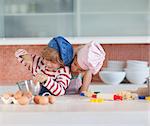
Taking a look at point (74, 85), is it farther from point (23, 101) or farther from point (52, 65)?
point (23, 101)

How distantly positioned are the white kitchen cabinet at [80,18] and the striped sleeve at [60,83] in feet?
4.59

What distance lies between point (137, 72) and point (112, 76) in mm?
170

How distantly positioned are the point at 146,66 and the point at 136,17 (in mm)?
389

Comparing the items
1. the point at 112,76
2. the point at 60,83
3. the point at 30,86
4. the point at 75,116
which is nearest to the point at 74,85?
the point at 60,83

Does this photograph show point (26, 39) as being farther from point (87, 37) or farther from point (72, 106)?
point (72, 106)

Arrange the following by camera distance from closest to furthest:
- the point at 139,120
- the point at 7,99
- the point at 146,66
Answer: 1. the point at 139,120
2. the point at 7,99
3. the point at 146,66

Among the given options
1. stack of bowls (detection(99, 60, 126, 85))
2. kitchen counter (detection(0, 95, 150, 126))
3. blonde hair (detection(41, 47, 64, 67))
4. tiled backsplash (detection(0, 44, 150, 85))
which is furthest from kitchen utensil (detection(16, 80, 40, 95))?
tiled backsplash (detection(0, 44, 150, 85))

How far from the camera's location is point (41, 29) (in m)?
2.83

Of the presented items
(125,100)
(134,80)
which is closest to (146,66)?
(134,80)

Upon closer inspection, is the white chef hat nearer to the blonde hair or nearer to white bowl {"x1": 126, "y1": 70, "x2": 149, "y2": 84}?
the blonde hair

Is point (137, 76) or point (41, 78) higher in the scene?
point (41, 78)

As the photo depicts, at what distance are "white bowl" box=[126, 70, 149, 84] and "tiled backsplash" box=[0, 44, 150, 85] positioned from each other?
1.10 feet

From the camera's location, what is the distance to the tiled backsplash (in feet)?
9.82

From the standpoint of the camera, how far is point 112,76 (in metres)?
2.65
